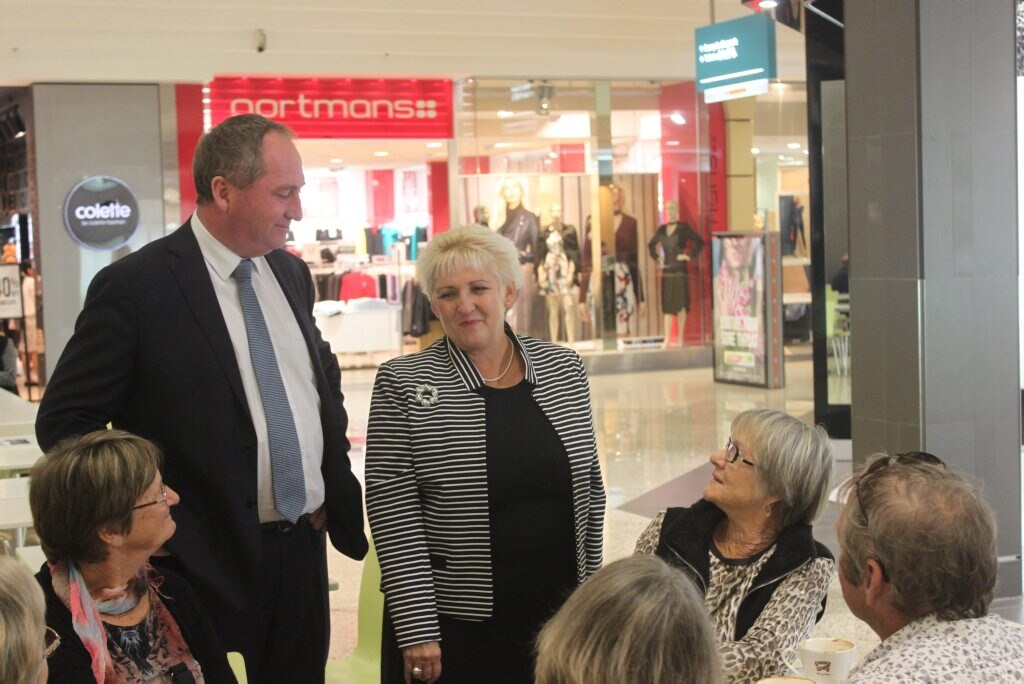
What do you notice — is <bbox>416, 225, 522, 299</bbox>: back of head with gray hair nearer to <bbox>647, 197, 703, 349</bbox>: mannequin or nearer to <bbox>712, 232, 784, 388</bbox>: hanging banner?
<bbox>712, 232, 784, 388</bbox>: hanging banner

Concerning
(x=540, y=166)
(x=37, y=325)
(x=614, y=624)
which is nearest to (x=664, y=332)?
(x=540, y=166)

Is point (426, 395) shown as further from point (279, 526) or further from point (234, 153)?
point (234, 153)

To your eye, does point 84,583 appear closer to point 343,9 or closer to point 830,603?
point 830,603

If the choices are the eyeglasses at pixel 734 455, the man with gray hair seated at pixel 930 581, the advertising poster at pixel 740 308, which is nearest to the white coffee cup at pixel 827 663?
the man with gray hair seated at pixel 930 581

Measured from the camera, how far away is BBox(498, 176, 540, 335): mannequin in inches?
582

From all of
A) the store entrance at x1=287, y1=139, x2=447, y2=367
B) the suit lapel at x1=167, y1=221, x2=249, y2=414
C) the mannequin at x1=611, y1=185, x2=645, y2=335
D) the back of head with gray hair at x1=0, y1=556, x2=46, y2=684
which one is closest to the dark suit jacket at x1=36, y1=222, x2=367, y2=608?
the suit lapel at x1=167, y1=221, x2=249, y2=414

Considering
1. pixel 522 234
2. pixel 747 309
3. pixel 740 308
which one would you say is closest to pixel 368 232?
pixel 522 234

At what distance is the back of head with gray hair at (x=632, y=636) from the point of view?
1455 mm

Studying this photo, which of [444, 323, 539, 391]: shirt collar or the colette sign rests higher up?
the colette sign

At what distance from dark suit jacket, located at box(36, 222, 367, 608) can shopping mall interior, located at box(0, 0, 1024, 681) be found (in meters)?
1.15

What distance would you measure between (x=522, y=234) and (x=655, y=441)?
Answer: 5615 millimetres

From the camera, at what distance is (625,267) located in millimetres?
15328

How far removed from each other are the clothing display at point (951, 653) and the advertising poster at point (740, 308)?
36.3ft

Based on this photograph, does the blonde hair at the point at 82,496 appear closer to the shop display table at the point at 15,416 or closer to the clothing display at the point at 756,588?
the clothing display at the point at 756,588
